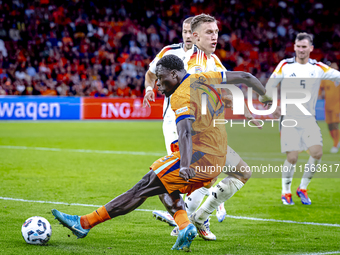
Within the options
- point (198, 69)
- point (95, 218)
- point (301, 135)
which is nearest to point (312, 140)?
point (301, 135)

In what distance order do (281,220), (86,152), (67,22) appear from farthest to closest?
(67,22), (86,152), (281,220)

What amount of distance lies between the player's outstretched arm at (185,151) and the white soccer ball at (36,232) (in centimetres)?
136

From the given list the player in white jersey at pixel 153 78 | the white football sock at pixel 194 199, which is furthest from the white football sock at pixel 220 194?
the player in white jersey at pixel 153 78

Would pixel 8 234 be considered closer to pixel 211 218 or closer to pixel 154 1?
pixel 211 218

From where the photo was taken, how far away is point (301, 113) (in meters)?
6.54

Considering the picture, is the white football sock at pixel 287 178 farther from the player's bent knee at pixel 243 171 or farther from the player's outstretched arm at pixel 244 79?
the player's outstretched arm at pixel 244 79

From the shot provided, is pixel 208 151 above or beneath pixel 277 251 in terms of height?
above

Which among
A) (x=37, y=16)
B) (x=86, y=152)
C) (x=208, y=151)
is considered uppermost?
(x=37, y=16)

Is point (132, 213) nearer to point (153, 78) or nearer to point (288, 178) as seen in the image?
point (153, 78)

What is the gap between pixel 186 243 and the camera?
3.83 metres

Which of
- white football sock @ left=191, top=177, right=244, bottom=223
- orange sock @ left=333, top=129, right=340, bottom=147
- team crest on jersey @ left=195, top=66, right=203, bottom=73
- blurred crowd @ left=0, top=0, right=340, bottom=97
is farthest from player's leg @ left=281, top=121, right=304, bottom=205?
blurred crowd @ left=0, top=0, right=340, bottom=97

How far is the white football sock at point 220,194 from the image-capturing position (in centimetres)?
442

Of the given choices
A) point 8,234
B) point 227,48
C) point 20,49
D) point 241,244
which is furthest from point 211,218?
point 227,48

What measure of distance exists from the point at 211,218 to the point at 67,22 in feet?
68.6
